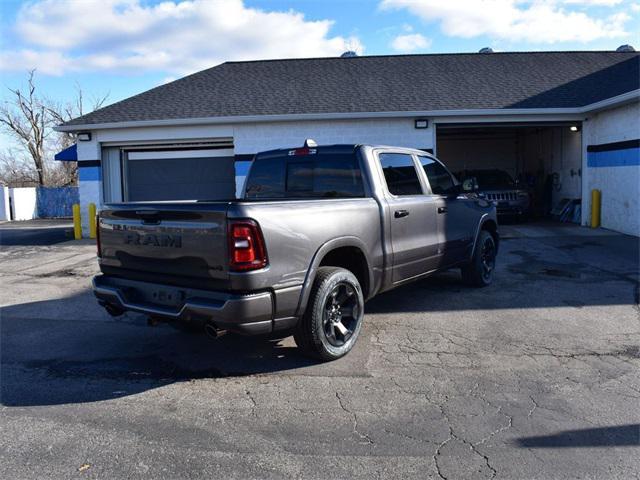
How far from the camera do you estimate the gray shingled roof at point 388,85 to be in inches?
576

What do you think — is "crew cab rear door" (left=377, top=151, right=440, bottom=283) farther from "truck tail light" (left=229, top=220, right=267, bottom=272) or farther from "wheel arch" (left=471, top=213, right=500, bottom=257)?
"truck tail light" (left=229, top=220, right=267, bottom=272)

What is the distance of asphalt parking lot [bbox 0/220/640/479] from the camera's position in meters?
3.15

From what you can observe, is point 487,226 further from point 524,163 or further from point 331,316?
point 524,163

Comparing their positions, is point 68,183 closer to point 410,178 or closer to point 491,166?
point 491,166

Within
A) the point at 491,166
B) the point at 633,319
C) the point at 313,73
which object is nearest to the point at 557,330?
the point at 633,319

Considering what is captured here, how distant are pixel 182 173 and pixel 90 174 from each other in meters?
2.45

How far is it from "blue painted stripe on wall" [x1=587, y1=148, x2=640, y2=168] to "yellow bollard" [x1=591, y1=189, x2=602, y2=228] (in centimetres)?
76

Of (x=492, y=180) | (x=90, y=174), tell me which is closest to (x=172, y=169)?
(x=90, y=174)

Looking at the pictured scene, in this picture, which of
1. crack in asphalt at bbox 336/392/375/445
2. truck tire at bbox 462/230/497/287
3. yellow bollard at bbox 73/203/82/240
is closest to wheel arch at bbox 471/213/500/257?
truck tire at bbox 462/230/497/287

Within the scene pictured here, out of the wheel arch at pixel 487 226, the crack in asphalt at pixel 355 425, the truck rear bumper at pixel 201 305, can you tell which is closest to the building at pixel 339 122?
the wheel arch at pixel 487 226

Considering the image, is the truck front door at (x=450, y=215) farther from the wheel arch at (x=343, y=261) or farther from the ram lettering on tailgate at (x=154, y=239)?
the ram lettering on tailgate at (x=154, y=239)

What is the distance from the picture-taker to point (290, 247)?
4.28 m

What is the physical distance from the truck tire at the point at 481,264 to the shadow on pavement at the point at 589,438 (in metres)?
4.03

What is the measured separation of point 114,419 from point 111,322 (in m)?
2.76
